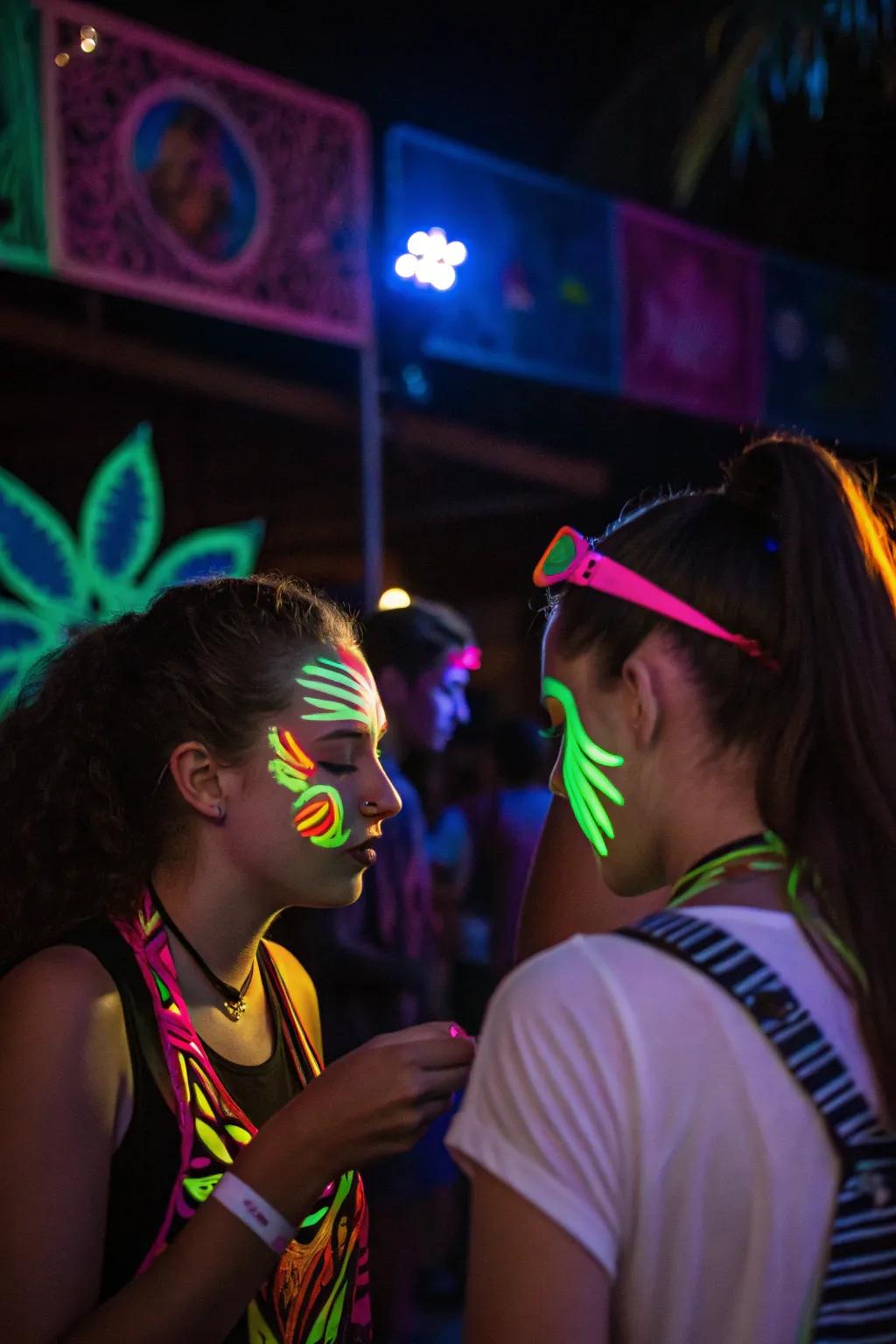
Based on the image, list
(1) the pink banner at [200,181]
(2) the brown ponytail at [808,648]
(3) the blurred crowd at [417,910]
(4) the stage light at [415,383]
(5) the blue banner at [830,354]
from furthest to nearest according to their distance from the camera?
(5) the blue banner at [830,354] < (4) the stage light at [415,383] < (1) the pink banner at [200,181] < (3) the blurred crowd at [417,910] < (2) the brown ponytail at [808,648]

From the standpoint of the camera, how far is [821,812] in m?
1.15

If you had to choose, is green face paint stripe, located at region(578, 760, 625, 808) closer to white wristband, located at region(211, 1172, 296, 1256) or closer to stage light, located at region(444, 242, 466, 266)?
white wristband, located at region(211, 1172, 296, 1256)

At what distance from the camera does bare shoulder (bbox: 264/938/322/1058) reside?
186 cm

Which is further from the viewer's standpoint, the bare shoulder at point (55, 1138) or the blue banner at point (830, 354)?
the blue banner at point (830, 354)

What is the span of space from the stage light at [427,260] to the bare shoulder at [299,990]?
428 centimetres

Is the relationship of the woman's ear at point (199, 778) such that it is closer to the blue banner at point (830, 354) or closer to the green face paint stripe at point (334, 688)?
the green face paint stripe at point (334, 688)

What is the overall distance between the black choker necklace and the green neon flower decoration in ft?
8.18

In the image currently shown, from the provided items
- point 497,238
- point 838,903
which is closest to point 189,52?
point 497,238

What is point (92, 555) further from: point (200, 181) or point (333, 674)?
point (333, 674)

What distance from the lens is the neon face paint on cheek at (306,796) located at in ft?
5.46

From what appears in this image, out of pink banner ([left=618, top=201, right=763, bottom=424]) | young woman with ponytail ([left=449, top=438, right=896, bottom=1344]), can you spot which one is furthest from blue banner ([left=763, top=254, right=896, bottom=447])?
young woman with ponytail ([left=449, top=438, right=896, bottom=1344])

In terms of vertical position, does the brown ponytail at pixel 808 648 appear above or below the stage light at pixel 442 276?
below

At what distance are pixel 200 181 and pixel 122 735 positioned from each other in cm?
375

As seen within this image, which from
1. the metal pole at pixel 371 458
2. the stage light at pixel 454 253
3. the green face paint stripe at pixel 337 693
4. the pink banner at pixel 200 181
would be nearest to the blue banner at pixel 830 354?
the stage light at pixel 454 253
